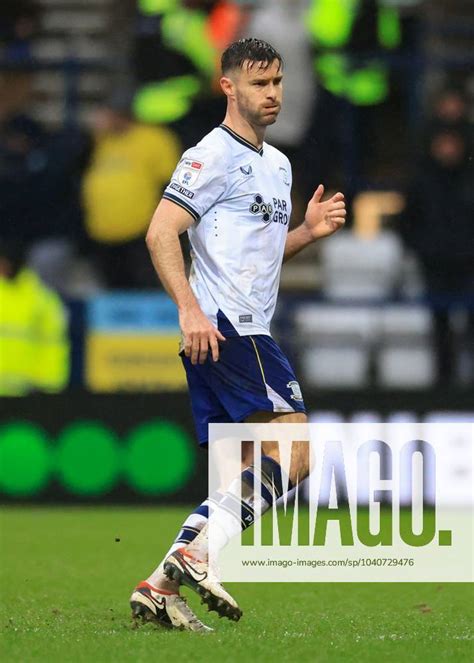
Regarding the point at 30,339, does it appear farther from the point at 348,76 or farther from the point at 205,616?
the point at 205,616

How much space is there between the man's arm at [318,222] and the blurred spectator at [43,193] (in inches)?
276

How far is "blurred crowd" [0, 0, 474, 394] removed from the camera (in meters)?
12.9

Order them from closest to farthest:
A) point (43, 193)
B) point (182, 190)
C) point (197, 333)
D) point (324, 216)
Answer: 1. point (197, 333)
2. point (182, 190)
3. point (324, 216)
4. point (43, 193)

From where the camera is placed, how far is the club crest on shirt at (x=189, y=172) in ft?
19.5

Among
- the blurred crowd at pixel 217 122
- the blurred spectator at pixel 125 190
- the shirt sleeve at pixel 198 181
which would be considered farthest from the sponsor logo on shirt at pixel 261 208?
the blurred spectator at pixel 125 190

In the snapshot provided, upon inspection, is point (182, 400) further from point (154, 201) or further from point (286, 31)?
point (286, 31)

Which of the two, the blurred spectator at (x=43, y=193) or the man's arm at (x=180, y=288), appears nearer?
the man's arm at (x=180, y=288)

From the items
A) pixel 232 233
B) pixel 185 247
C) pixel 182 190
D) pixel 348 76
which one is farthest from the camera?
pixel 348 76

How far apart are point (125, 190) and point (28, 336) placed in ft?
5.47

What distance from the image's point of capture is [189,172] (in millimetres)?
5953

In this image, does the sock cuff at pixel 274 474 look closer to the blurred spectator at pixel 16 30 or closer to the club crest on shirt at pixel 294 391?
the club crest on shirt at pixel 294 391

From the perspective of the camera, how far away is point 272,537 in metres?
9.48

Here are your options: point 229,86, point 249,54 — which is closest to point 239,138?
point 229,86

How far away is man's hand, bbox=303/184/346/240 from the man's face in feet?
1.81
